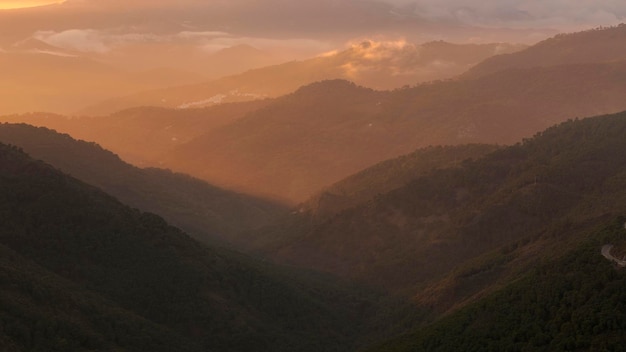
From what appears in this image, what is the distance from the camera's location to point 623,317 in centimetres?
3884

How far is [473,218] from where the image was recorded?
3563 inches

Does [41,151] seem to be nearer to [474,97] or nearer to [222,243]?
[222,243]

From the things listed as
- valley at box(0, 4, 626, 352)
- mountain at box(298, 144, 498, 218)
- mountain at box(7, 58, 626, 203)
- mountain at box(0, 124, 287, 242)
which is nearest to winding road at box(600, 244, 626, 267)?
valley at box(0, 4, 626, 352)

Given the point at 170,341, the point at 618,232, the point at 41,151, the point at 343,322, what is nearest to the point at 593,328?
the point at 618,232

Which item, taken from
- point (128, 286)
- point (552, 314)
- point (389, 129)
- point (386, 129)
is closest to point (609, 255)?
point (552, 314)

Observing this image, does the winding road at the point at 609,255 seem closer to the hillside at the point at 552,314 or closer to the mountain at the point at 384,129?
the hillside at the point at 552,314

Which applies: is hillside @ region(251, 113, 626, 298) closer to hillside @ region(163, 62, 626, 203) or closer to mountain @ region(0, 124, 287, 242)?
mountain @ region(0, 124, 287, 242)

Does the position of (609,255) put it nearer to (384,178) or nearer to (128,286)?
(128,286)

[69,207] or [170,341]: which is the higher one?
[69,207]

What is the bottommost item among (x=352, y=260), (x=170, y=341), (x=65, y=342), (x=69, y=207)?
(x=352, y=260)

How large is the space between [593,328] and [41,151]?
8120 centimetres

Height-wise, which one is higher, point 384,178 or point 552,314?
point 552,314

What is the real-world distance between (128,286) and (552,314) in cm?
3461

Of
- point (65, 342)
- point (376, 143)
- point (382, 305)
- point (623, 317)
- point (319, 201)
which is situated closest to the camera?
point (623, 317)
